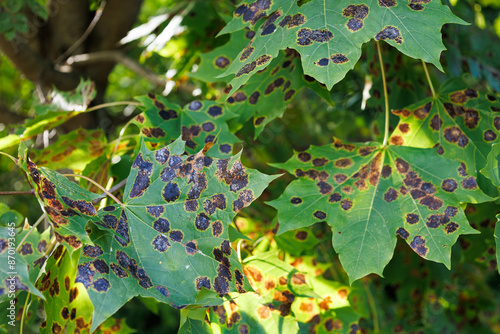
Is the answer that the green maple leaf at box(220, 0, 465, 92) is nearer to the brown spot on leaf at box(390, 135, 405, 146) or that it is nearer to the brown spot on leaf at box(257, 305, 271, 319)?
the brown spot on leaf at box(390, 135, 405, 146)

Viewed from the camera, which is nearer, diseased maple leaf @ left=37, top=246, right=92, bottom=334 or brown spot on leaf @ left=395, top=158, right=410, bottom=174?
diseased maple leaf @ left=37, top=246, right=92, bottom=334

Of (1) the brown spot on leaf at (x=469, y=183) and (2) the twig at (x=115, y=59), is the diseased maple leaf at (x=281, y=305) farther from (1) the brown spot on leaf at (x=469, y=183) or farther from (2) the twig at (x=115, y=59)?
(2) the twig at (x=115, y=59)

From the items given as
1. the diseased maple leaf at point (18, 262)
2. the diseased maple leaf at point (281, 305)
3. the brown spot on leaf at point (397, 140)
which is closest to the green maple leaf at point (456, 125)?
the brown spot on leaf at point (397, 140)

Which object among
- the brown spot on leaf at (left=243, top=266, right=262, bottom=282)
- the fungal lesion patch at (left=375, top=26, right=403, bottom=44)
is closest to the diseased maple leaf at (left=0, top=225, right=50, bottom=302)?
the brown spot on leaf at (left=243, top=266, right=262, bottom=282)

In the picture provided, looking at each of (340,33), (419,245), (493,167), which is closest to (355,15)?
(340,33)

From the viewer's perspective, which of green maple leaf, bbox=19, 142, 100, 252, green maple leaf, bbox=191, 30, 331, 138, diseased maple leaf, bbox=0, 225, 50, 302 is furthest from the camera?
green maple leaf, bbox=191, 30, 331, 138

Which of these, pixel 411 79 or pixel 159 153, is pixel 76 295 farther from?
pixel 411 79
